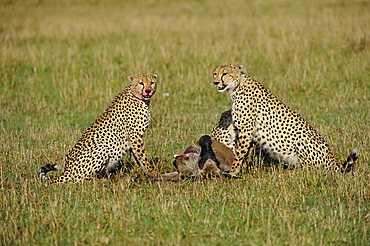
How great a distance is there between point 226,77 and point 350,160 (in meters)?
1.42

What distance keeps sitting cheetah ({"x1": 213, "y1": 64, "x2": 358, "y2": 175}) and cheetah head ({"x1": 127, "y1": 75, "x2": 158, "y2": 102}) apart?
0.63 m

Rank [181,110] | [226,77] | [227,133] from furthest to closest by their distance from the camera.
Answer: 1. [181,110]
2. [227,133]
3. [226,77]

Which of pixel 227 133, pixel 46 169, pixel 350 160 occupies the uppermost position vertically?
pixel 227 133

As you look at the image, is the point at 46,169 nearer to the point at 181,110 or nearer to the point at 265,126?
the point at 265,126

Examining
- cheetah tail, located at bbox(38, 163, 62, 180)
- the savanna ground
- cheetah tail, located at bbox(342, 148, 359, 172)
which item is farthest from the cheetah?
cheetah tail, located at bbox(38, 163, 62, 180)

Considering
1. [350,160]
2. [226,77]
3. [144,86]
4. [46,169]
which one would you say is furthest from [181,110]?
[350,160]

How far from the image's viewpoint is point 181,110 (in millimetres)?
10055

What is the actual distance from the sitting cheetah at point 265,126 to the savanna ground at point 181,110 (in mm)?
297

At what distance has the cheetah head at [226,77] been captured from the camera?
6.78 metres

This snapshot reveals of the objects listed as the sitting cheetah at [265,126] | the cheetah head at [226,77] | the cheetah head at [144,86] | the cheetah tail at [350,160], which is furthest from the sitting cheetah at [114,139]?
the cheetah tail at [350,160]

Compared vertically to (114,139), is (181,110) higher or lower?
lower

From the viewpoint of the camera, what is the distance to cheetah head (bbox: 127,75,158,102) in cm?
686

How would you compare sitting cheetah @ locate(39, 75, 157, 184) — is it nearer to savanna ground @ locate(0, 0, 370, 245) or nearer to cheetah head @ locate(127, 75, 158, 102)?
cheetah head @ locate(127, 75, 158, 102)

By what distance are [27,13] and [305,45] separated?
11825 millimetres
